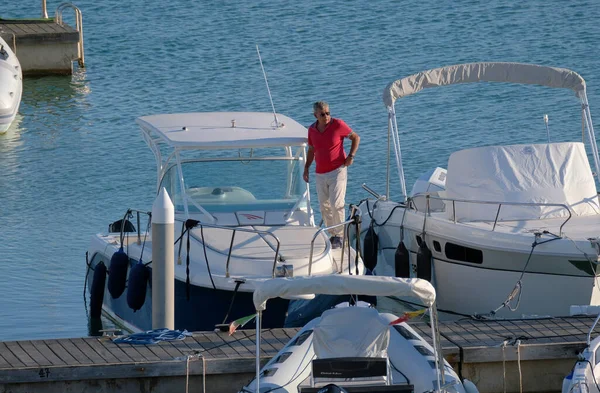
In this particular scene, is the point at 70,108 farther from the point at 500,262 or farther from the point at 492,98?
the point at 500,262

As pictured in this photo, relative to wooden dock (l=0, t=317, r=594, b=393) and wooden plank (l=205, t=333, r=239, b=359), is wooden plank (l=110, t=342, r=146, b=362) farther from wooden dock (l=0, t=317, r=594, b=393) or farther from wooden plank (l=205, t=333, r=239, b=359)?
wooden plank (l=205, t=333, r=239, b=359)

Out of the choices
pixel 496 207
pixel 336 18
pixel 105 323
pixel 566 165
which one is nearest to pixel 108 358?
pixel 105 323

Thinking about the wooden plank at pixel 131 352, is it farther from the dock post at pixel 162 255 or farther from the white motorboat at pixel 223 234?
the white motorboat at pixel 223 234

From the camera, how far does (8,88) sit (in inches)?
901

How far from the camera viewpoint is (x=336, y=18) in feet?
106

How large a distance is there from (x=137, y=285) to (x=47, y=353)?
2.22 metres

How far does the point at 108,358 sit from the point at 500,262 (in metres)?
4.39

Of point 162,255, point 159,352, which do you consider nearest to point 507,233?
point 162,255

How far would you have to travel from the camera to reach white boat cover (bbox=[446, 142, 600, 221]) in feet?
40.1

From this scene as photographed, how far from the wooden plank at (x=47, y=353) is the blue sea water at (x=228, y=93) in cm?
329

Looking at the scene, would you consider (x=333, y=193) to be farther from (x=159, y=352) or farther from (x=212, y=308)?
(x=159, y=352)

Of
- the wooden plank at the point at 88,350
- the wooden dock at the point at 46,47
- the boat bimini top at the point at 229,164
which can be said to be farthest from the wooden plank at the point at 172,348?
the wooden dock at the point at 46,47

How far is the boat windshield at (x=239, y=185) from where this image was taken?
12.0m

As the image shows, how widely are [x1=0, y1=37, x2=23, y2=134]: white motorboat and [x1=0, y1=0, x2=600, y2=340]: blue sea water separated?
1.34 feet
